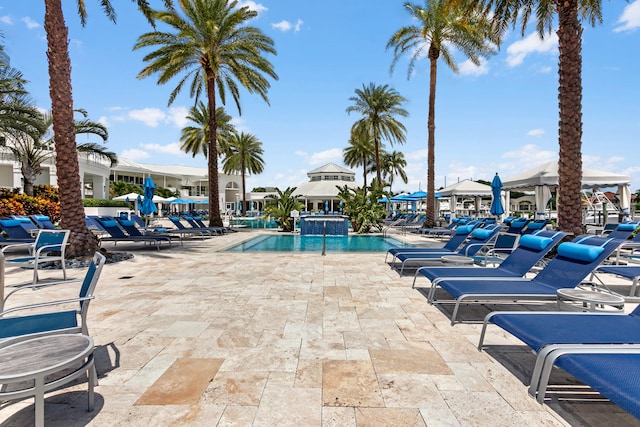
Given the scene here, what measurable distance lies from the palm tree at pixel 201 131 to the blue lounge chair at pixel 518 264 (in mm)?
30680

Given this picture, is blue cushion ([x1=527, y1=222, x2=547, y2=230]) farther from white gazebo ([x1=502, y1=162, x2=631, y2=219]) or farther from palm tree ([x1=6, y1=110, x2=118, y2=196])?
palm tree ([x1=6, y1=110, x2=118, y2=196])

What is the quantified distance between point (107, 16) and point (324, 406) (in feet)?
45.2

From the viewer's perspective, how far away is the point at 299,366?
340cm

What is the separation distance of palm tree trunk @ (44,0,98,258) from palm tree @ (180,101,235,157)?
78.0ft

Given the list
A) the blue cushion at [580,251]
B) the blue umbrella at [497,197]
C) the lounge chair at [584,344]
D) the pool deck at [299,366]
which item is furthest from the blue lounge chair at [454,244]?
the blue umbrella at [497,197]

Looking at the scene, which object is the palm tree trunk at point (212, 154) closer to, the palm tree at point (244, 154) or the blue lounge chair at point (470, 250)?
the blue lounge chair at point (470, 250)

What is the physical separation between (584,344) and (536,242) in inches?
129

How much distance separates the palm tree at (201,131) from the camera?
1323 inches

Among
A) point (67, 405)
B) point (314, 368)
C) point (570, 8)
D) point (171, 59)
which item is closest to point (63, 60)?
point (171, 59)

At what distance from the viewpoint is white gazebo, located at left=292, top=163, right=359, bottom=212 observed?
48156 mm

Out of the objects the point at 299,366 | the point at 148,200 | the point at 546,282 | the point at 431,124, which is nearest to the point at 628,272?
the point at 546,282

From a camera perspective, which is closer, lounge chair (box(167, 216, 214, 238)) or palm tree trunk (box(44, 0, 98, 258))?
palm tree trunk (box(44, 0, 98, 258))

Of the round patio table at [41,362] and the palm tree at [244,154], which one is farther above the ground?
the palm tree at [244,154]

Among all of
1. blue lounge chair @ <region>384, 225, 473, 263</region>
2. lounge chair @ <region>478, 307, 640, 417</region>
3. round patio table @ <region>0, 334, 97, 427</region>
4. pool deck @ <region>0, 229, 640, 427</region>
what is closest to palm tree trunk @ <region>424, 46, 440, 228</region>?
blue lounge chair @ <region>384, 225, 473, 263</region>
